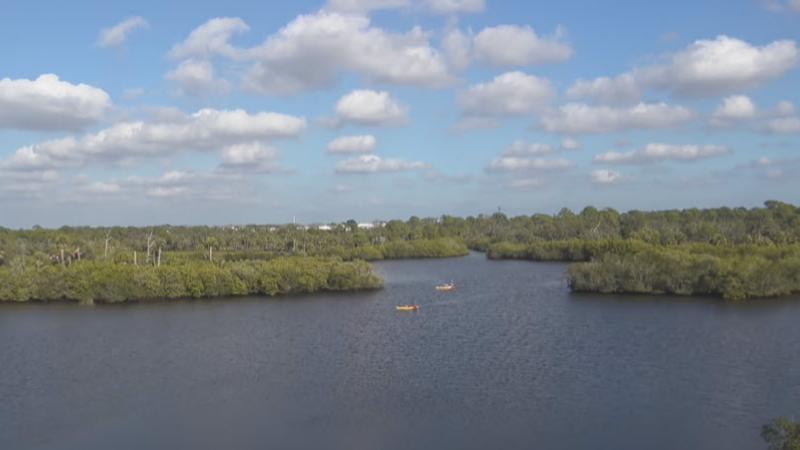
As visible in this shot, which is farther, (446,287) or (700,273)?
(446,287)

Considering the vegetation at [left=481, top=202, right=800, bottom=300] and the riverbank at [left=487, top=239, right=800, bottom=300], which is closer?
the riverbank at [left=487, top=239, right=800, bottom=300]

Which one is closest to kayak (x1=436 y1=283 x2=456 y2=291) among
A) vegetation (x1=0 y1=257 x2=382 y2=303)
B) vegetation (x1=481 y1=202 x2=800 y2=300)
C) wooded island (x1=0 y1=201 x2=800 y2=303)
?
wooded island (x1=0 y1=201 x2=800 y2=303)

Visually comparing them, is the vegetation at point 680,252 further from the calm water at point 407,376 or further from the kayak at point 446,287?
the kayak at point 446,287

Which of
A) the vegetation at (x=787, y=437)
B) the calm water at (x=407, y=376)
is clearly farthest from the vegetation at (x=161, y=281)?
the vegetation at (x=787, y=437)

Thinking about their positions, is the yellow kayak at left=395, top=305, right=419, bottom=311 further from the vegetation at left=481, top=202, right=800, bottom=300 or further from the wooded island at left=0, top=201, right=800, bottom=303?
the vegetation at left=481, top=202, right=800, bottom=300

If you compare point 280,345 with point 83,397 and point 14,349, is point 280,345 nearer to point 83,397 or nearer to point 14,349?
point 83,397

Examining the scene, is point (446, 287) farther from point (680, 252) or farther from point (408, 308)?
point (680, 252)

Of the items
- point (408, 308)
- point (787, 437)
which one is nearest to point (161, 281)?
point (408, 308)

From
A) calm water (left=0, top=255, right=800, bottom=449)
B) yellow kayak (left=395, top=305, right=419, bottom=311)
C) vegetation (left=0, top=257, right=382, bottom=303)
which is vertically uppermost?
vegetation (left=0, top=257, right=382, bottom=303)

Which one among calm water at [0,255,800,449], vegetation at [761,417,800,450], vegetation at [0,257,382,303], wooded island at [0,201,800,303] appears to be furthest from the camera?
vegetation at [0,257,382,303]
